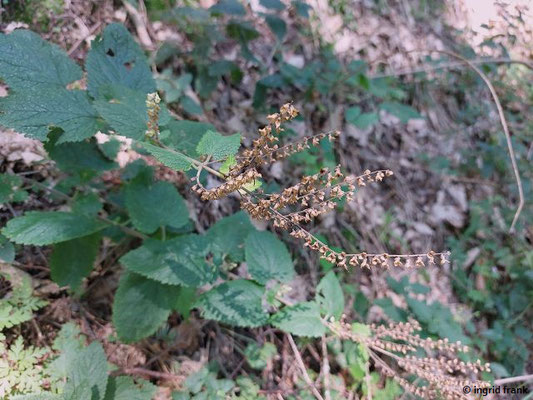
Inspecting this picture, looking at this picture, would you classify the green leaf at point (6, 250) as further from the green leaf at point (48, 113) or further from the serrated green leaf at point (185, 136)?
the serrated green leaf at point (185, 136)

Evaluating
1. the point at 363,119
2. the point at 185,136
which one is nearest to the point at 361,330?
the point at 185,136

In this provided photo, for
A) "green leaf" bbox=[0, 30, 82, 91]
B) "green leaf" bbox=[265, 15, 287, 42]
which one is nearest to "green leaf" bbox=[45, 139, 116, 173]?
"green leaf" bbox=[0, 30, 82, 91]

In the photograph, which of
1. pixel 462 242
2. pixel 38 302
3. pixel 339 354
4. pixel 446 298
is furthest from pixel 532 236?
pixel 38 302

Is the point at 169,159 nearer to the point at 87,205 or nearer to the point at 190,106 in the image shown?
the point at 87,205

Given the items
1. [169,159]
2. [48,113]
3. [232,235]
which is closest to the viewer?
[169,159]

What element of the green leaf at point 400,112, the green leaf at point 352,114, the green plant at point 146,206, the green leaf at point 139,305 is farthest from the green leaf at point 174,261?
the green leaf at point 400,112

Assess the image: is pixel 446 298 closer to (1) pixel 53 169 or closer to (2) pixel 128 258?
(2) pixel 128 258
